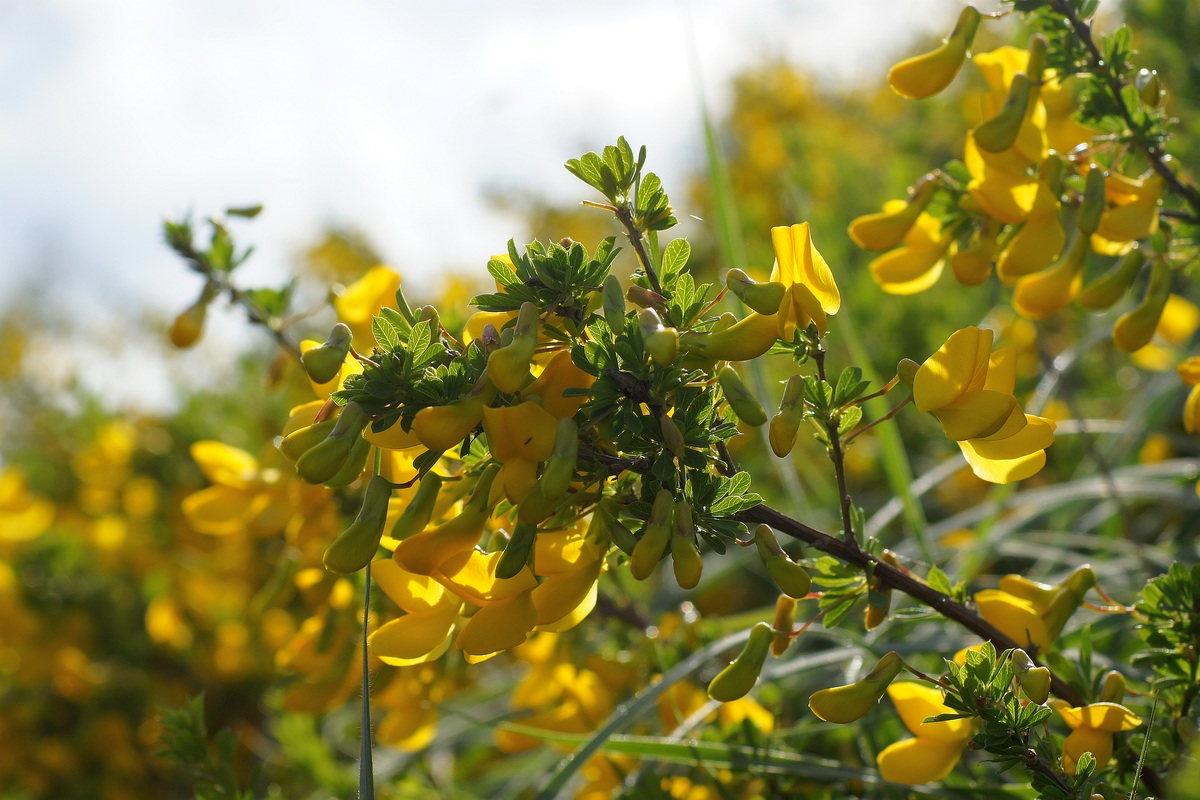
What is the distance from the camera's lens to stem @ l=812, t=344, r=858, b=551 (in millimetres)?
558

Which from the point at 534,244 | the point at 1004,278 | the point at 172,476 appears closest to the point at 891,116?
the point at 172,476

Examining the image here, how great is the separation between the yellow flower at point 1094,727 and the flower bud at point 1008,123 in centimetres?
41

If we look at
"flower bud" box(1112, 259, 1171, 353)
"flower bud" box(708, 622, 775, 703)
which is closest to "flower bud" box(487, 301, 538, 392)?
"flower bud" box(708, 622, 775, 703)

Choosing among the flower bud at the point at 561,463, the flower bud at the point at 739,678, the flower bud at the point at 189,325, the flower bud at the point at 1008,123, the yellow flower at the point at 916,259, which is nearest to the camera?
the flower bud at the point at 561,463

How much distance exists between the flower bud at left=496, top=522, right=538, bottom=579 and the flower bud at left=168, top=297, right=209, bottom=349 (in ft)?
2.11

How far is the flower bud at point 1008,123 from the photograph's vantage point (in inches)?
27.3

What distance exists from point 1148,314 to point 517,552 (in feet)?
1.97

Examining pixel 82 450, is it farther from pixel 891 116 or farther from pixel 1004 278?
pixel 891 116

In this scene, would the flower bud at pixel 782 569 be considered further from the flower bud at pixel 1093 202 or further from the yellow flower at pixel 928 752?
the flower bud at pixel 1093 202

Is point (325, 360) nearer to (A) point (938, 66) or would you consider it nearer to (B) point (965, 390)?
(B) point (965, 390)

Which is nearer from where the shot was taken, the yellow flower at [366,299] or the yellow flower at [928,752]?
the yellow flower at [928,752]

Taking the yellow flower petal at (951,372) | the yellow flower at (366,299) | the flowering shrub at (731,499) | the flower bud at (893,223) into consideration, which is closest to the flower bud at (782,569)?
the flowering shrub at (731,499)

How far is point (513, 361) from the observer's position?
490 mm

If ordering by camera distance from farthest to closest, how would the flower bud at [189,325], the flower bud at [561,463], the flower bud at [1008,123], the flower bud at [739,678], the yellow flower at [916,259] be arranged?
1. the flower bud at [189,325]
2. the yellow flower at [916,259]
3. the flower bud at [1008,123]
4. the flower bud at [739,678]
5. the flower bud at [561,463]
